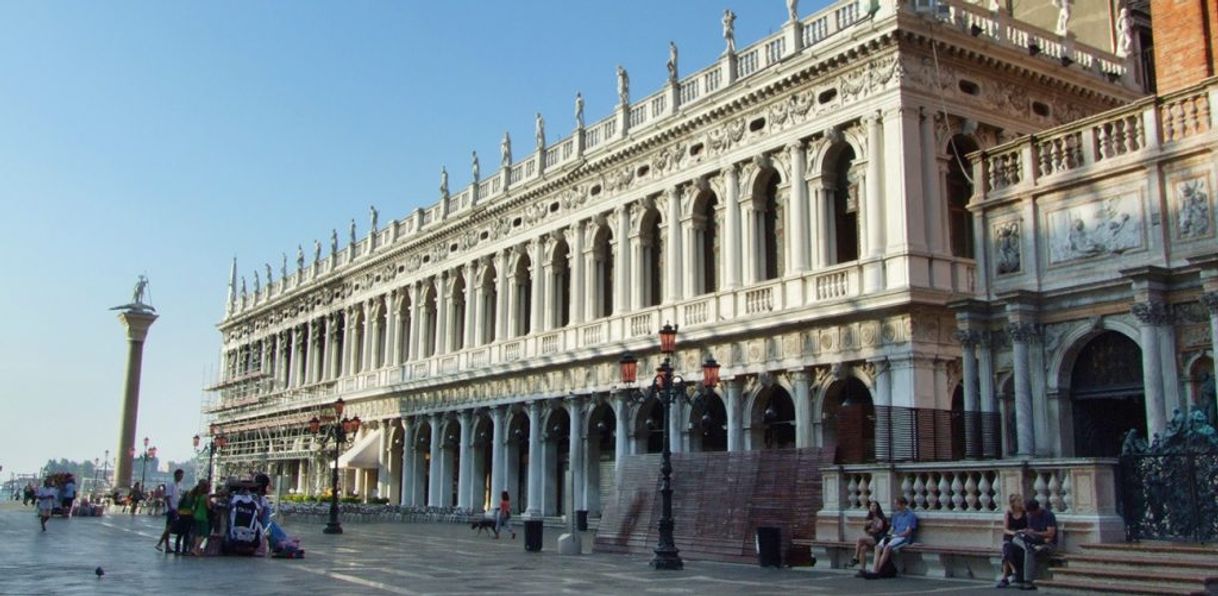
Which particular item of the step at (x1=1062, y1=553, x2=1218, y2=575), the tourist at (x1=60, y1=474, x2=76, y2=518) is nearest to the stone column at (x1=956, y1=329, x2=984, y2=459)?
the step at (x1=1062, y1=553, x2=1218, y2=575)

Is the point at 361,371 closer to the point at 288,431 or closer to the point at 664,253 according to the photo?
the point at 288,431

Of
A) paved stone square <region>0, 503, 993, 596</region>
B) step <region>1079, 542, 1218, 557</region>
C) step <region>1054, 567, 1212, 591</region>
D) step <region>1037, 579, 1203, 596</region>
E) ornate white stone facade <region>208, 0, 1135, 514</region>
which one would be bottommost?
paved stone square <region>0, 503, 993, 596</region>

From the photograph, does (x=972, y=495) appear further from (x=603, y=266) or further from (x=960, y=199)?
(x=603, y=266)

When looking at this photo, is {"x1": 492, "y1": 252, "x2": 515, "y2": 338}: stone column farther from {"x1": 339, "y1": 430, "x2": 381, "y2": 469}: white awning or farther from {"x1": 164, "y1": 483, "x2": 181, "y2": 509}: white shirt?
{"x1": 164, "y1": 483, "x2": 181, "y2": 509}: white shirt

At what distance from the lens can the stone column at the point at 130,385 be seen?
Result: 70.1 m

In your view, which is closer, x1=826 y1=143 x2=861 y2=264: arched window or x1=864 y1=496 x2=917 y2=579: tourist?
x1=864 y1=496 x2=917 y2=579: tourist

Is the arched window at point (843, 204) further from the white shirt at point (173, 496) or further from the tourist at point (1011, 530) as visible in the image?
the white shirt at point (173, 496)

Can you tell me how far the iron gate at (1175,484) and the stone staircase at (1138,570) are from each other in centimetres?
33

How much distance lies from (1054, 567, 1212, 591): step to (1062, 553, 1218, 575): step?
0.27ft

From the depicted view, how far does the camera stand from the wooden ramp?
Answer: 70.0ft

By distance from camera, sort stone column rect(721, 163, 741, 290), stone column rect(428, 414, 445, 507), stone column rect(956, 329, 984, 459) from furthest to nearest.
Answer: stone column rect(428, 414, 445, 507) < stone column rect(721, 163, 741, 290) < stone column rect(956, 329, 984, 459)

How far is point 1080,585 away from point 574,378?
25489 mm

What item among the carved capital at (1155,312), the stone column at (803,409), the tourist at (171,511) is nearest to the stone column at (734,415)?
the stone column at (803,409)

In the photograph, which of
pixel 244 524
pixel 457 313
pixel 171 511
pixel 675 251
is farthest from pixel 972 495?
pixel 457 313
